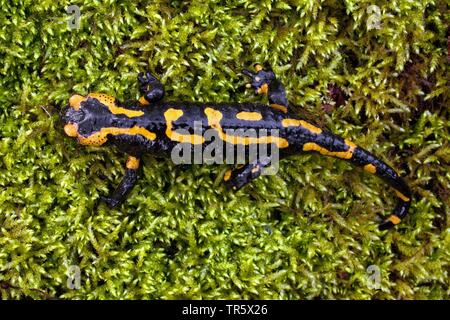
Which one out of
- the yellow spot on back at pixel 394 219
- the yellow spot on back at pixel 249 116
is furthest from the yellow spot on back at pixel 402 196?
the yellow spot on back at pixel 249 116

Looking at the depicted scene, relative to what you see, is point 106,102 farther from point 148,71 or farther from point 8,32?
point 8,32

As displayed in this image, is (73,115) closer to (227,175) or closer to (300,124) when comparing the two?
(227,175)

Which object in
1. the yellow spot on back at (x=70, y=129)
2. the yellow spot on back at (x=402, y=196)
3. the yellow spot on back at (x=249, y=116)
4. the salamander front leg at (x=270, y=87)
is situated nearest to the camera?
the yellow spot on back at (x=70, y=129)

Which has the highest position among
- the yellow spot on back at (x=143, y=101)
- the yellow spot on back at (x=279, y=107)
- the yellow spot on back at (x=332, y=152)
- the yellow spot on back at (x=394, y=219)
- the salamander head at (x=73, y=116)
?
the yellow spot on back at (x=279, y=107)

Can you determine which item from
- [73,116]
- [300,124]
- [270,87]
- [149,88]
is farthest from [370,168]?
[73,116]

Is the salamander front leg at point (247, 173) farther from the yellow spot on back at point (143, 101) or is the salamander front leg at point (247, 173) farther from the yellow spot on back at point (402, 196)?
the yellow spot on back at point (402, 196)
